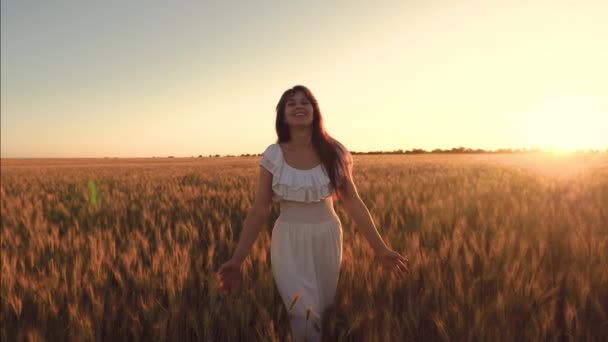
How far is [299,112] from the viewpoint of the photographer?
1813 millimetres

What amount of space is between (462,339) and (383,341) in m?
0.29

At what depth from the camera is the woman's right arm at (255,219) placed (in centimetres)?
181

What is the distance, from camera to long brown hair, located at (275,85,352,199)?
182 centimetres

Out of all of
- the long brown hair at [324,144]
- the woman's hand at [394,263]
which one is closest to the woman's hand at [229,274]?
the long brown hair at [324,144]

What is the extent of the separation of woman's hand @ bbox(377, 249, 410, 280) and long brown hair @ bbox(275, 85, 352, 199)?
1.20ft

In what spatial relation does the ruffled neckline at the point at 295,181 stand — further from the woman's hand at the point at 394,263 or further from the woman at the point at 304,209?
the woman's hand at the point at 394,263

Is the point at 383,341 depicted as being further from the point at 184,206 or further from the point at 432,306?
the point at 184,206

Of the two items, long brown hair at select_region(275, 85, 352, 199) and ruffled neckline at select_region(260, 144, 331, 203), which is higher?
long brown hair at select_region(275, 85, 352, 199)

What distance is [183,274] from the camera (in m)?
1.95

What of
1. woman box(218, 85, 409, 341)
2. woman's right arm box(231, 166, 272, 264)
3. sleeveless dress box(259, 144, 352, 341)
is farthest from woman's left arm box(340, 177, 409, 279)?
woman's right arm box(231, 166, 272, 264)

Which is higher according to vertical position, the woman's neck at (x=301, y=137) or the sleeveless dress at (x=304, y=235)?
the woman's neck at (x=301, y=137)

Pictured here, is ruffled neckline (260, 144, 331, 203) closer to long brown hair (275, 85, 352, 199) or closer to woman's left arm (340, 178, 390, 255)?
long brown hair (275, 85, 352, 199)

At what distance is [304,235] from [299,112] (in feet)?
1.90

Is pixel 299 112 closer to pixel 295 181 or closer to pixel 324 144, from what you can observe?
pixel 324 144
